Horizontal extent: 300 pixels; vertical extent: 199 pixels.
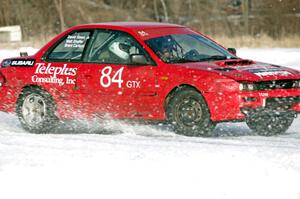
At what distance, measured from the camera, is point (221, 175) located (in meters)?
7.18

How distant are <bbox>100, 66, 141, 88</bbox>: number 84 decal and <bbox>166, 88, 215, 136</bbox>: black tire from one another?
0.58 meters

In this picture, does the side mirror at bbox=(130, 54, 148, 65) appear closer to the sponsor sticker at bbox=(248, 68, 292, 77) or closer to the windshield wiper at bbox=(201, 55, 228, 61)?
the windshield wiper at bbox=(201, 55, 228, 61)

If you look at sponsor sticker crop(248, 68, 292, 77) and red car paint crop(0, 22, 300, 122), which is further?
sponsor sticker crop(248, 68, 292, 77)

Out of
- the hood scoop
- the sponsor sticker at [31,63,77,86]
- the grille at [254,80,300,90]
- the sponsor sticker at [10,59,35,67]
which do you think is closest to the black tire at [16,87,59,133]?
the sponsor sticker at [31,63,77,86]

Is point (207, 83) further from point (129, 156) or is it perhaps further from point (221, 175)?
point (221, 175)

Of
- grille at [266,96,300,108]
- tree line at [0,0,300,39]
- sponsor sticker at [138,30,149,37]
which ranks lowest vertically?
tree line at [0,0,300,39]

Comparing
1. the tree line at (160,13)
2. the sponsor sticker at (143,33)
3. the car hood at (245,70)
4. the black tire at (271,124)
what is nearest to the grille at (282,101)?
the car hood at (245,70)

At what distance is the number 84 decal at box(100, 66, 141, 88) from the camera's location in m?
10.5

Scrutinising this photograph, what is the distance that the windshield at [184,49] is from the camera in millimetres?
10578

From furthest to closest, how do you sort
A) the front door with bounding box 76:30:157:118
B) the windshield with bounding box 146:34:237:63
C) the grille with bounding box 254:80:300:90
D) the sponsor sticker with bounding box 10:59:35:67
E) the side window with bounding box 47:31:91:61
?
1. the sponsor sticker with bounding box 10:59:35:67
2. the side window with bounding box 47:31:91:61
3. the windshield with bounding box 146:34:237:63
4. the front door with bounding box 76:30:157:118
5. the grille with bounding box 254:80:300:90

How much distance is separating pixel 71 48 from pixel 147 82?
148cm

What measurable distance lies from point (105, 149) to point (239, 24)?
46659 mm

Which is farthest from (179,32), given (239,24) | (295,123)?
(239,24)

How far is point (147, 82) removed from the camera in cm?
1039
